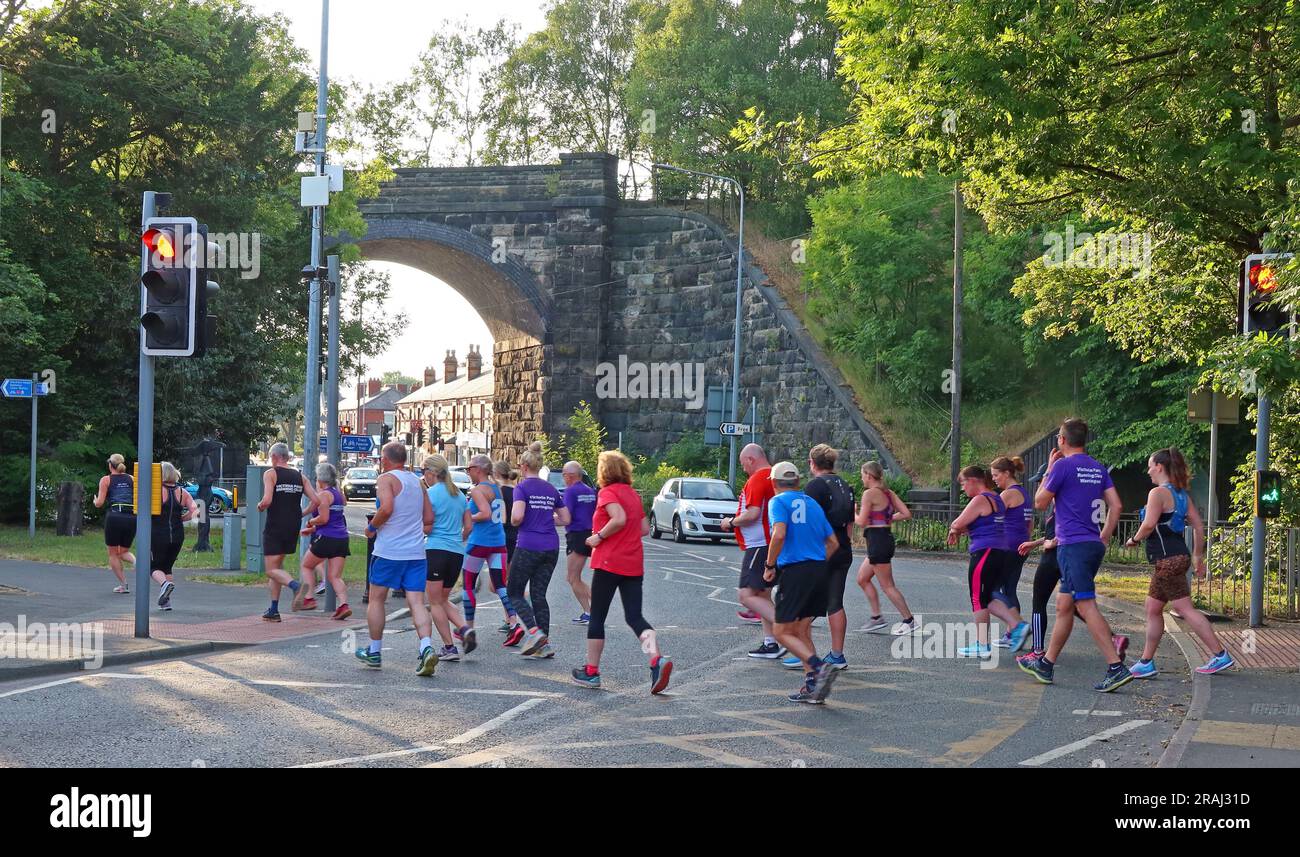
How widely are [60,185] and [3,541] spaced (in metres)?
9.47

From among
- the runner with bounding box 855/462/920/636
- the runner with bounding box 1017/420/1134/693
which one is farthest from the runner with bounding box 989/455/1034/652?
the runner with bounding box 1017/420/1134/693

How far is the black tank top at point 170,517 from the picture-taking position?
14656 mm

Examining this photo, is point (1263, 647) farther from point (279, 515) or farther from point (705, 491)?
point (705, 491)

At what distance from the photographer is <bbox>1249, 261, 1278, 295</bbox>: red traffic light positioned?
481 inches

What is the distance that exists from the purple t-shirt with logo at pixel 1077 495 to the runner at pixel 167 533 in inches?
368

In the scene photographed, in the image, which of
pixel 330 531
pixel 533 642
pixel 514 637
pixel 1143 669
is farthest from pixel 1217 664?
pixel 330 531

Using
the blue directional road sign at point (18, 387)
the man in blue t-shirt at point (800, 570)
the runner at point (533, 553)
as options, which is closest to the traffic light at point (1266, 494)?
the man in blue t-shirt at point (800, 570)

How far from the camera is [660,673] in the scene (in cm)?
943

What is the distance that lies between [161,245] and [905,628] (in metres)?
8.05

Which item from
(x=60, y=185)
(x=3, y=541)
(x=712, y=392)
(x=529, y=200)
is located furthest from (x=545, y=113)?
(x=3, y=541)

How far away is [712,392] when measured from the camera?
1383 inches

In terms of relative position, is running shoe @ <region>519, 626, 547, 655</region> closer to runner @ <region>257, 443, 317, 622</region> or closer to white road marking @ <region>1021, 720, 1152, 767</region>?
runner @ <region>257, 443, 317, 622</region>

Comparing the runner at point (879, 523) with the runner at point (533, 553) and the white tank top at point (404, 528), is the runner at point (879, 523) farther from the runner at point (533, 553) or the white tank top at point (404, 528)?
the white tank top at point (404, 528)

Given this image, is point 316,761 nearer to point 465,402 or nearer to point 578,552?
point 578,552
